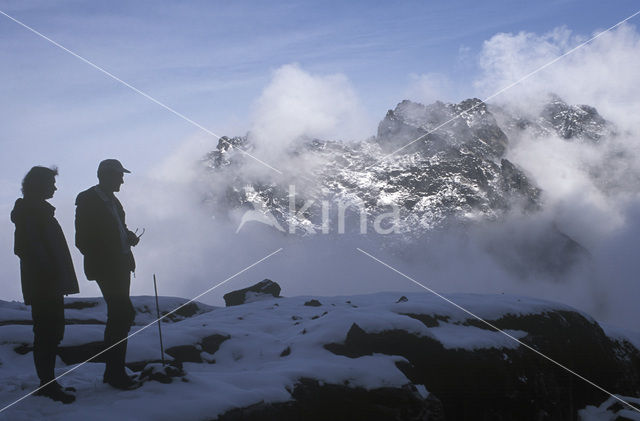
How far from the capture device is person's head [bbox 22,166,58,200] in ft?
25.9

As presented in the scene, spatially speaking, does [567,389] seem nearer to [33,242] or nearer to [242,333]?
[242,333]

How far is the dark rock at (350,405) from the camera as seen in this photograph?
9.16m

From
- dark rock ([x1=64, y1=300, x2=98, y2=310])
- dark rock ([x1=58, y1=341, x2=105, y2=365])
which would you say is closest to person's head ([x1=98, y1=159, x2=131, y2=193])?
dark rock ([x1=58, y1=341, x2=105, y2=365])

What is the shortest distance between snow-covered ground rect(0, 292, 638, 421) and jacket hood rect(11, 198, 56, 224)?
265 centimetres

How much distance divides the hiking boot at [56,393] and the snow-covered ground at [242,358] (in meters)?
0.12

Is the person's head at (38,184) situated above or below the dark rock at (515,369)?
above

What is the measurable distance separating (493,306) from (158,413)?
12186mm

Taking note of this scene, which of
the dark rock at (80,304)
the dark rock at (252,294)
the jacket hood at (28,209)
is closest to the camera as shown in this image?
the jacket hood at (28,209)

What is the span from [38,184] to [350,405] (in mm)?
6596

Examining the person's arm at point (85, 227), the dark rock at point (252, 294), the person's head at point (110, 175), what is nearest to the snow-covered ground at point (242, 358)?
the person's arm at point (85, 227)

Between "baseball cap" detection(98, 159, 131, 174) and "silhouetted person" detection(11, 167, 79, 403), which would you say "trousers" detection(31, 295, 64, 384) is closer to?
"silhouetted person" detection(11, 167, 79, 403)

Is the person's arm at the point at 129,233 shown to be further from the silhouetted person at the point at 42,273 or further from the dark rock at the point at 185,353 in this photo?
the dark rock at the point at 185,353

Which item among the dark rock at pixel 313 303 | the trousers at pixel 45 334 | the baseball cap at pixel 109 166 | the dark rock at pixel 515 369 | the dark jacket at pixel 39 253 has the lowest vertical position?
the dark rock at pixel 515 369

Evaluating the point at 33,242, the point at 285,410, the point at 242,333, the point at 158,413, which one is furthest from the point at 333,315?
the point at 33,242
